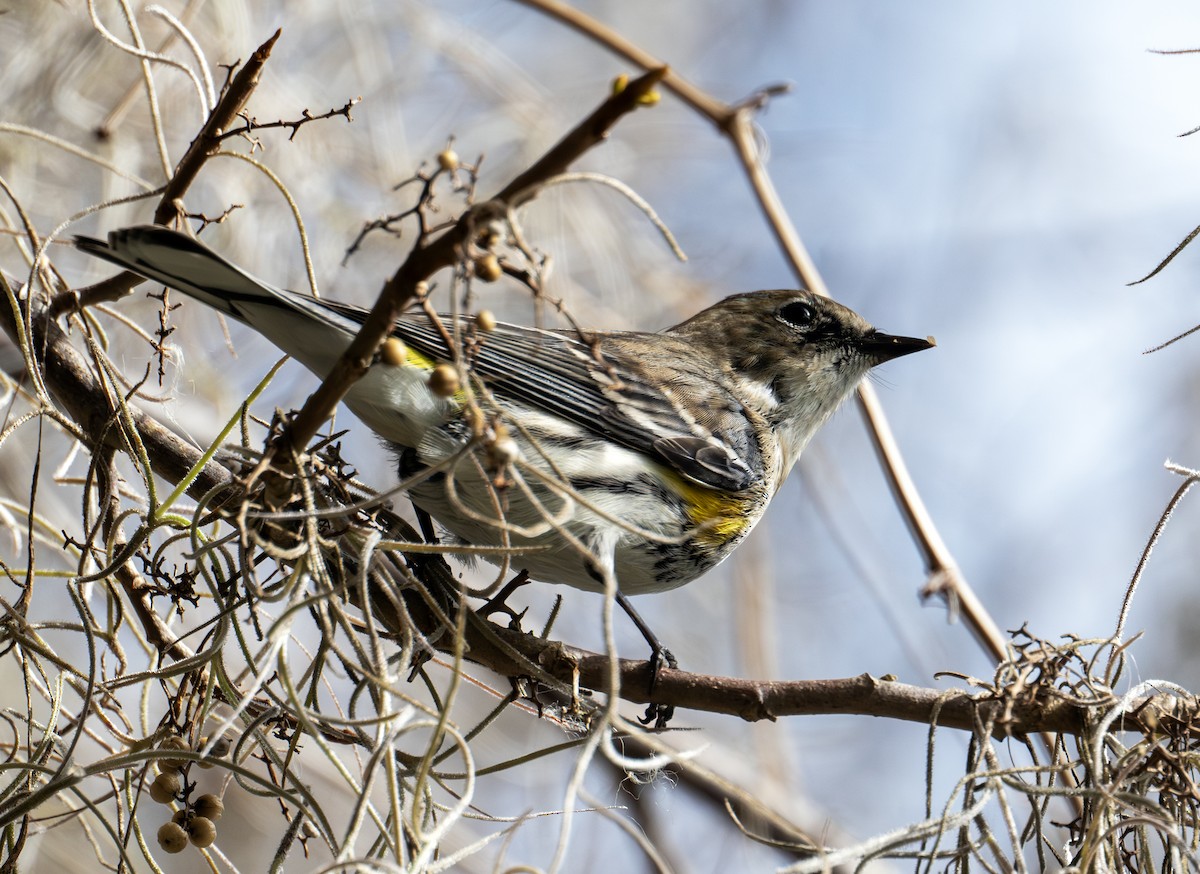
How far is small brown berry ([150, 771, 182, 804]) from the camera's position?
7.51 ft

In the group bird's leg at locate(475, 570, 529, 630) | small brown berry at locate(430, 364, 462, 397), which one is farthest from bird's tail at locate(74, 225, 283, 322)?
bird's leg at locate(475, 570, 529, 630)

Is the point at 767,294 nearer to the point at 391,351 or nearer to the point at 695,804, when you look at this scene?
the point at 695,804

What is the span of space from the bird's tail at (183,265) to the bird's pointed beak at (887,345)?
2525mm

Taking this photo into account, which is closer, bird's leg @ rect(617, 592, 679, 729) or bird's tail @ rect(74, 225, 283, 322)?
bird's tail @ rect(74, 225, 283, 322)

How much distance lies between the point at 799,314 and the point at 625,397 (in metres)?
1.18

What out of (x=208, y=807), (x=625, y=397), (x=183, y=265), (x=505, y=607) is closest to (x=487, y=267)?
(x=183, y=265)

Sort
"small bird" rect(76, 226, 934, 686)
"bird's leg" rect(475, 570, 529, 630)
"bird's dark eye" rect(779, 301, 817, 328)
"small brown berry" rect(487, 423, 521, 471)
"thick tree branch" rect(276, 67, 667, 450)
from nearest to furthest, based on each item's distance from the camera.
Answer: "thick tree branch" rect(276, 67, 667, 450)
"small brown berry" rect(487, 423, 521, 471)
"small bird" rect(76, 226, 934, 686)
"bird's leg" rect(475, 570, 529, 630)
"bird's dark eye" rect(779, 301, 817, 328)

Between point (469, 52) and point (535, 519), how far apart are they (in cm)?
358

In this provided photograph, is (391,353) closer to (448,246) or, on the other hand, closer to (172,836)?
(448,246)

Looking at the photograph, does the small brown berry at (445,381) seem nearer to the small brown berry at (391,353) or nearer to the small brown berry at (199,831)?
the small brown berry at (391,353)

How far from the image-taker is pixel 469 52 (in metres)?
5.95

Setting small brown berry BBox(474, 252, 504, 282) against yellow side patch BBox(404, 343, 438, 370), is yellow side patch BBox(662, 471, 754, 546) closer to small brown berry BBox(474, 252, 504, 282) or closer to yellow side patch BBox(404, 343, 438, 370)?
yellow side patch BBox(404, 343, 438, 370)

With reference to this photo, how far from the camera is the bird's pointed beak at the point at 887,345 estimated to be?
431 centimetres

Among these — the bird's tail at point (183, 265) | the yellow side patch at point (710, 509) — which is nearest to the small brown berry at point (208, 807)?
the bird's tail at point (183, 265)
